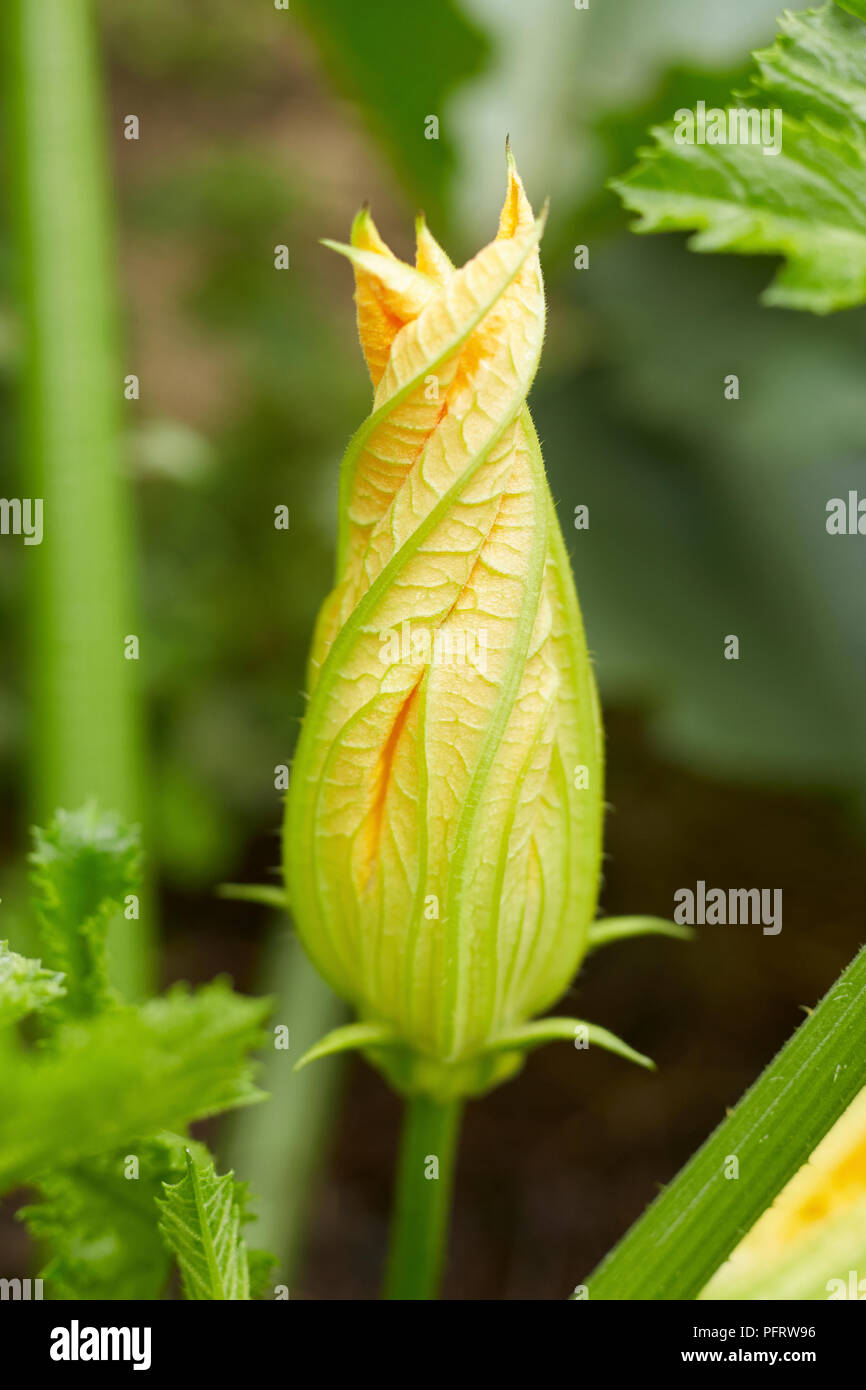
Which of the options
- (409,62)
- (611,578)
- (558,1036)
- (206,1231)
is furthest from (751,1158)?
(409,62)

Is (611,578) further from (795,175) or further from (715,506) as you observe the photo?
(795,175)

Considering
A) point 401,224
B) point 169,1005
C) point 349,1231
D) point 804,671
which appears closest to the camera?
point 169,1005

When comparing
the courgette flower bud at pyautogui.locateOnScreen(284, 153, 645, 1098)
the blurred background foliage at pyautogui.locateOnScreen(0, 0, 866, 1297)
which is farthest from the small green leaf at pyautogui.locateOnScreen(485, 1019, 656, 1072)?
the blurred background foliage at pyautogui.locateOnScreen(0, 0, 866, 1297)

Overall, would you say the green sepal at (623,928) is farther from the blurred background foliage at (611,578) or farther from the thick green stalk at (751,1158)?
the blurred background foliage at (611,578)

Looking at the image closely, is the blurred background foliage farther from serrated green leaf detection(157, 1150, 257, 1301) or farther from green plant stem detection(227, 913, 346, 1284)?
serrated green leaf detection(157, 1150, 257, 1301)

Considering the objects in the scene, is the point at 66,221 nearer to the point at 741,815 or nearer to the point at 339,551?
the point at 339,551

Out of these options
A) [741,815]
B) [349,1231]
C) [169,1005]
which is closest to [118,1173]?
[169,1005]
